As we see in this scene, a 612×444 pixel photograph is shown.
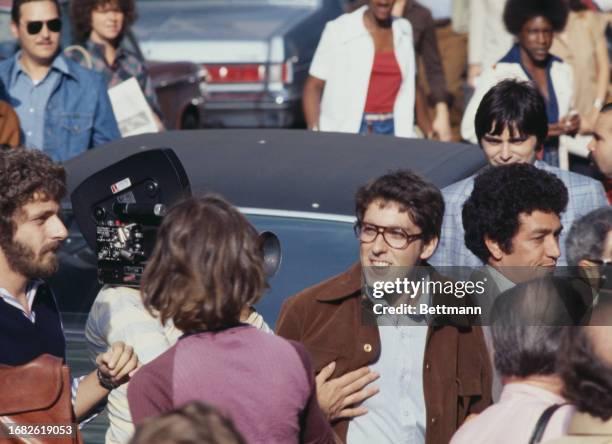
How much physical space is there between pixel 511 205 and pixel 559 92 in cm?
311

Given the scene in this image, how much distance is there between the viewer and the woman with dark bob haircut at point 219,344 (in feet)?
11.2

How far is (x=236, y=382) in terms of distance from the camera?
342cm

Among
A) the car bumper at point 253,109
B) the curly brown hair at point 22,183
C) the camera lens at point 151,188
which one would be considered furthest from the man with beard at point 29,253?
the car bumper at point 253,109

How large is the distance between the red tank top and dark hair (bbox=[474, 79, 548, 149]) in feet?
8.29

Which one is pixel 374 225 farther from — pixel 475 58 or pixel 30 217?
pixel 475 58

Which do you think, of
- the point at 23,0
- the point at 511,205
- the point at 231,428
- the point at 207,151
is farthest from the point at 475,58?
the point at 231,428

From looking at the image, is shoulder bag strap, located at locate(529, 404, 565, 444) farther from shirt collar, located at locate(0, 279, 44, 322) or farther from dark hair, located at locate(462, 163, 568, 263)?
shirt collar, located at locate(0, 279, 44, 322)

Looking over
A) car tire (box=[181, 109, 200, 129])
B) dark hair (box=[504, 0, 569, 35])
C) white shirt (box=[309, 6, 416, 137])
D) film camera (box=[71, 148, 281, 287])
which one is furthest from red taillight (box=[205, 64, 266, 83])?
film camera (box=[71, 148, 281, 287])

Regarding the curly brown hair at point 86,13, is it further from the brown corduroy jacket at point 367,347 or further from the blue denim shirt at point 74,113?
the brown corduroy jacket at point 367,347

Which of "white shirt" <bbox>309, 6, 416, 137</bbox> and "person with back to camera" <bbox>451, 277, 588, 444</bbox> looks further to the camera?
"white shirt" <bbox>309, 6, 416, 137</bbox>

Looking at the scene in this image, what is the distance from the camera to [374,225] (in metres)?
4.50

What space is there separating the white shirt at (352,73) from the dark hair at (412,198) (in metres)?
3.53

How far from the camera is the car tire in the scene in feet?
38.3

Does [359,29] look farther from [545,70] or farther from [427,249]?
[427,249]
